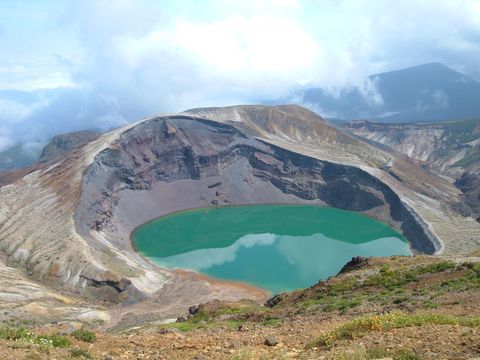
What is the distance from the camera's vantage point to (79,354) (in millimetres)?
15562

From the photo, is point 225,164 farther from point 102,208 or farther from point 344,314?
point 344,314

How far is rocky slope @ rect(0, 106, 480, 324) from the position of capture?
76875 mm

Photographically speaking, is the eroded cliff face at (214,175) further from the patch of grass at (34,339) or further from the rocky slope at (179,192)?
the patch of grass at (34,339)

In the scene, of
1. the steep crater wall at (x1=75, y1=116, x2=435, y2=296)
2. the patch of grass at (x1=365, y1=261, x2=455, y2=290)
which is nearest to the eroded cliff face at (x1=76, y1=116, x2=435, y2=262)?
the steep crater wall at (x1=75, y1=116, x2=435, y2=296)

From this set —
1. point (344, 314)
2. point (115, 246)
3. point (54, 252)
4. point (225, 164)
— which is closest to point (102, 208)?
point (115, 246)

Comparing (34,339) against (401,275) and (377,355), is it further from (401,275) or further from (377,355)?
(401,275)

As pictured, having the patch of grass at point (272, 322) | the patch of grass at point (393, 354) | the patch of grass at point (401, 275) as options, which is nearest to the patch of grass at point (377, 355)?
the patch of grass at point (393, 354)

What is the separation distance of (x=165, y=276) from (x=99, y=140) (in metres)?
58.4

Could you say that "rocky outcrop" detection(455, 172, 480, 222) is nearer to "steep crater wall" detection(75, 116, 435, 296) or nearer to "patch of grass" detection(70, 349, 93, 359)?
"steep crater wall" detection(75, 116, 435, 296)

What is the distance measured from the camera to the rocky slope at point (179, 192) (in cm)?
7688

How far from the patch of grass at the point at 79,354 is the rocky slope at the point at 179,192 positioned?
48.7 m

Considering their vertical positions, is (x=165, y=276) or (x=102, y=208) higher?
(x=102, y=208)

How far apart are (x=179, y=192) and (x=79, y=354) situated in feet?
410

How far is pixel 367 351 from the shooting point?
14.1 meters
